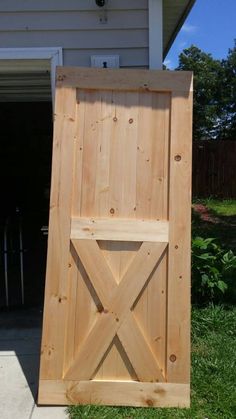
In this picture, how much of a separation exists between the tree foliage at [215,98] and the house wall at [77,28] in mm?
27647

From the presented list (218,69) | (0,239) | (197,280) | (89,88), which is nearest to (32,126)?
(0,239)

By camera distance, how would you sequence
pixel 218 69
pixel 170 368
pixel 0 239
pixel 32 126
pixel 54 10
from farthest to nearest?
pixel 218 69 → pixel 32 126 → pixel 0 239 → pixel 54 10 → pixel 170 368

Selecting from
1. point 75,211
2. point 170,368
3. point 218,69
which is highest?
point 218,69

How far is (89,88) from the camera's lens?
375 centimetres

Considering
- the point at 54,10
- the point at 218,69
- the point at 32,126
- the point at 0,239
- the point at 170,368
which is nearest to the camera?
the point at 170,368

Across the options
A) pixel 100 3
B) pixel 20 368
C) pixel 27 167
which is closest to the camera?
pixel 20 368

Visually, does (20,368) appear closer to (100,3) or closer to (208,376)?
(208,376)

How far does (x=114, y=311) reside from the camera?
12.1 feet

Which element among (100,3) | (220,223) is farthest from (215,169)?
(100,3)

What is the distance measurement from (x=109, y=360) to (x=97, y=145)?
59.8 inches

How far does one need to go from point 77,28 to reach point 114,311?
7.98ft

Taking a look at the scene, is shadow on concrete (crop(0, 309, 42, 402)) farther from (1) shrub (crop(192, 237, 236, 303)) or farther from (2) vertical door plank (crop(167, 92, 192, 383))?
(1) shrub (crop(192, 237, 236, 303))

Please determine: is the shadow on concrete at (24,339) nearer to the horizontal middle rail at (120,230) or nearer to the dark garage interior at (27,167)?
the horizontal middle rail at (120,230)

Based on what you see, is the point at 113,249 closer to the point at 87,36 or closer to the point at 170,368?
the point at 170,368
